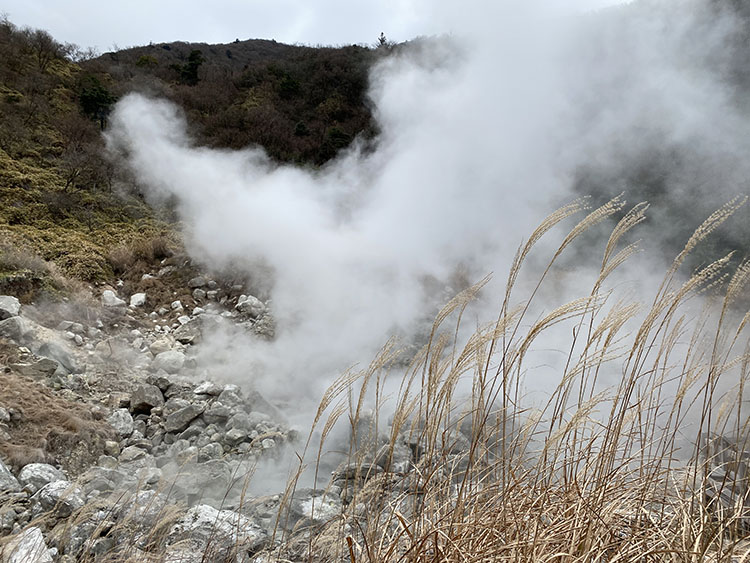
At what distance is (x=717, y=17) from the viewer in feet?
17.9

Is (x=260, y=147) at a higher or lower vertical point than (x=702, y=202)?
higher

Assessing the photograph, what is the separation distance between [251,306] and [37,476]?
10.3ft

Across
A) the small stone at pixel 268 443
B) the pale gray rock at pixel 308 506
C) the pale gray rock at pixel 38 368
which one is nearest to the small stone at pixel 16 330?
the pale gray rock at pixel 38 368

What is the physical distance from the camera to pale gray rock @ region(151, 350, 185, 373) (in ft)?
13.6

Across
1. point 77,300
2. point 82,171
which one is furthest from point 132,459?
point 82,171

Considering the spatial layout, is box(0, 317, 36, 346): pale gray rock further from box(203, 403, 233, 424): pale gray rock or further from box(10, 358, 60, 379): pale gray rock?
box(203, 403, 233, 424): pale gray rock

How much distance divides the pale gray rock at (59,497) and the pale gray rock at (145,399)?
4.07 ft

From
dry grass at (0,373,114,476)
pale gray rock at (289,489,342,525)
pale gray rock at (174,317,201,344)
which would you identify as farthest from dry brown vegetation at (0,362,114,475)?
pale gray rock at (174,317,201,344)

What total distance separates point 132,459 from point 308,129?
352 inches

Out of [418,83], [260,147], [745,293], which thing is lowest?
[745,293]

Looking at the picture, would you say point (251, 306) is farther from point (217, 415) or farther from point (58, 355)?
point (217, 415)

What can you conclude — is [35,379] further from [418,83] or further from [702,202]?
[418,83]

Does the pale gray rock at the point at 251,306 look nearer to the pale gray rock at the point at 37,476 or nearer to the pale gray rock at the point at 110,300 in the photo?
the pale gray rock at the point at 110,300

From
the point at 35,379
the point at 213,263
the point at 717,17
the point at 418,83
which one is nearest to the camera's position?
the point at 35,379
